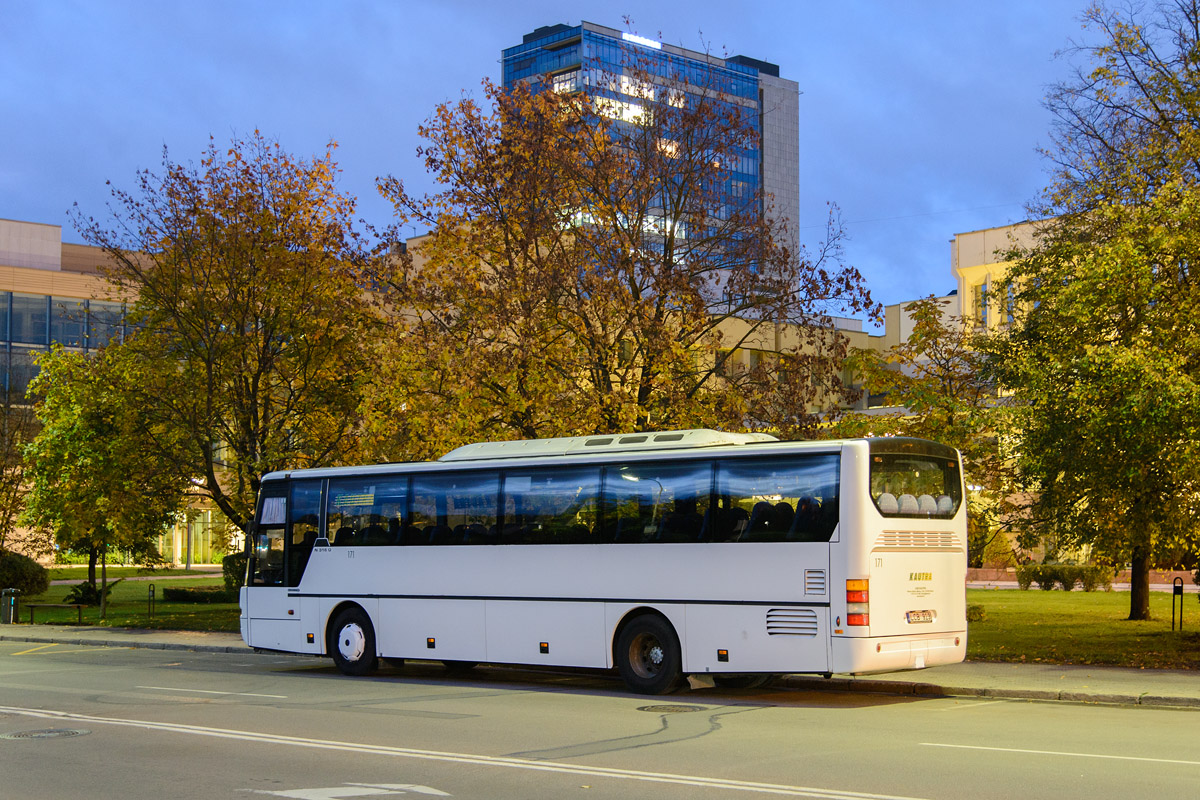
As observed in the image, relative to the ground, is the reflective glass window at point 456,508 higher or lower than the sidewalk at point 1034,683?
higher

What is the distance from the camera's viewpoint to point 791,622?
15344 mm

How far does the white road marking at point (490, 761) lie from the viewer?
29.7ft

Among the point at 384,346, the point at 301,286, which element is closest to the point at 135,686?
the point at 384,346

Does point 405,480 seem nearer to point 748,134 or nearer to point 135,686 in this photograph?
point 135,686

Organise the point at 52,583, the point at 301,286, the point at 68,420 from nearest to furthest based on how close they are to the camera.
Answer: the point at 301,286 < the point at 68,420 < the point at 52,583

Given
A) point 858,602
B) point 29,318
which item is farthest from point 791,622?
point 29,318

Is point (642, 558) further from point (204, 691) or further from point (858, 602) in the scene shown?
point (204, 691)

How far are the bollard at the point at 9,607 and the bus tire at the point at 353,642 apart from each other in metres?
18.5

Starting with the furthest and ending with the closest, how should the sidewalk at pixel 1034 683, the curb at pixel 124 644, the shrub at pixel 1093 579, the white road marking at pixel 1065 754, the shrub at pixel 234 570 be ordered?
the shrub at pixel 1093 579
the shrub at pixel 234 570
the curb at pixel 124 644
the sidewalk at pixel 1034 683
the white road marking at pixel 1065 754

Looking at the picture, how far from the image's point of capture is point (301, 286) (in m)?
30.3

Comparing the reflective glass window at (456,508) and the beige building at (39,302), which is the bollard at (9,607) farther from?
the beige building at (39,302)

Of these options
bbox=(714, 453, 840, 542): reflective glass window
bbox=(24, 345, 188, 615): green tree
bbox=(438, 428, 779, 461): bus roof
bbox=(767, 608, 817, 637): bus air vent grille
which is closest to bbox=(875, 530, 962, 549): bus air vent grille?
bbox=(714, 453, 840, 542): reflective glass window

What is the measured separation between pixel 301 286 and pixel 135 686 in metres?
14.0

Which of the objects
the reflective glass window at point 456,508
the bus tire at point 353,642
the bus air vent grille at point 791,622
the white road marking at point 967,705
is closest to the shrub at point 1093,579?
the white road marking at point 967,705
